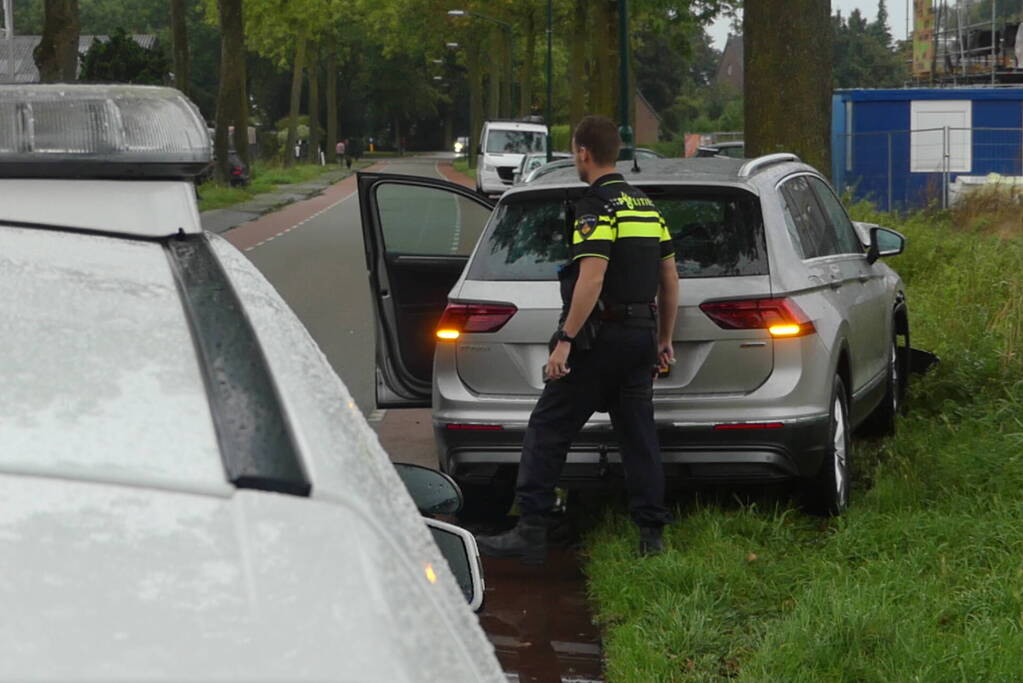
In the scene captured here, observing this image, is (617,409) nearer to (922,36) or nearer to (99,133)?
(99,133)

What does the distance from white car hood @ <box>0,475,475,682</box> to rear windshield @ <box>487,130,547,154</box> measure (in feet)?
155

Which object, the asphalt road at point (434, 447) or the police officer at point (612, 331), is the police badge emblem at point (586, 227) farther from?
the asphalt road at point (434, 447)

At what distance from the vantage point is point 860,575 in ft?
19.2

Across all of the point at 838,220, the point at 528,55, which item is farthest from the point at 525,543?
the point at 528,55

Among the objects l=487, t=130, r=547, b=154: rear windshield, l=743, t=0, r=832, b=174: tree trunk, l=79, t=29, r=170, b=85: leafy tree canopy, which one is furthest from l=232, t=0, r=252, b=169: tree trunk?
l=743, t=0, r=832, b=174: tree trunk

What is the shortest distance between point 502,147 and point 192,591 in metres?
47.8

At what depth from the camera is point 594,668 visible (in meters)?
5.25

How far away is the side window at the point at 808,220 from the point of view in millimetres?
7344

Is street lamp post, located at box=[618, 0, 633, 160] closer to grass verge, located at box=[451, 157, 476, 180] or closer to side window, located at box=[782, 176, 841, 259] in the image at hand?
side window, located at box=[782, 176, 841, 259]

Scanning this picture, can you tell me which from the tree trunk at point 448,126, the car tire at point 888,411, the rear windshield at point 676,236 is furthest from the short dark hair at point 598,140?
the tree trunk at point 448,126

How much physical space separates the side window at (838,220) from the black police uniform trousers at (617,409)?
2122 mm

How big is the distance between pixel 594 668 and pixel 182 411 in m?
4.14

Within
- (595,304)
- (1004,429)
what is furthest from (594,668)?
(1004,429)

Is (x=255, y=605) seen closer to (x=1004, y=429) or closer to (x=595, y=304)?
(x=595, y=304)
